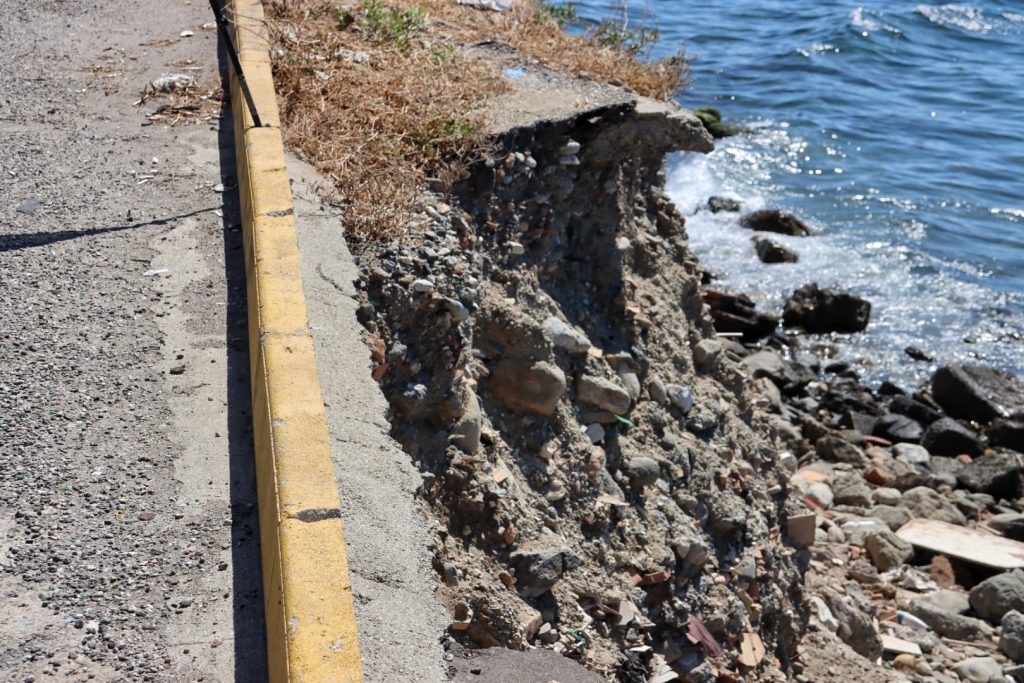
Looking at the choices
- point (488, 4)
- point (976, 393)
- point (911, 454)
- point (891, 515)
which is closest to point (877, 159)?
point (976, 393)

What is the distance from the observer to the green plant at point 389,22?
6804mm

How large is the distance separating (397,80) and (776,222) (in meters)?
10.9

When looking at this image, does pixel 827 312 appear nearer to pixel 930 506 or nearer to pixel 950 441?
pixel 950 441

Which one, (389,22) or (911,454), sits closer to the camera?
(389,22)

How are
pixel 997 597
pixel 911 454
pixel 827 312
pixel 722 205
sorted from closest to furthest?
pixel 997 597 → pixel 911 454 → pixel 827 312 → pixel 722 205

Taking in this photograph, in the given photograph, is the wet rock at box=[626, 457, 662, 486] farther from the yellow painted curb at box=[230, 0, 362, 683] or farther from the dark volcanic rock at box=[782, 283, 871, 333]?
the dark volcanic rock at box=[782, 283, 871, 333]

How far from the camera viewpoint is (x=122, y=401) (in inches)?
150

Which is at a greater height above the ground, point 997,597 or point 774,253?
point 774,253

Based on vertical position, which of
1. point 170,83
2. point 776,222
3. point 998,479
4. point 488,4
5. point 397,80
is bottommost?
point 998,479

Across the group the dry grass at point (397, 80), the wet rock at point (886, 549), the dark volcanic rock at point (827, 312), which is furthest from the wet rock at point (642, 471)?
the dark volcanic rock at point (827, 312)

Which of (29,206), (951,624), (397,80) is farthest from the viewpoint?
(951,624)

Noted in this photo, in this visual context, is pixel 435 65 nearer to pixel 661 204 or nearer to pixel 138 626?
pixel 661 204

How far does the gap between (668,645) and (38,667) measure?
325 centimetres

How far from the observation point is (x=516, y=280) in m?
5.50
